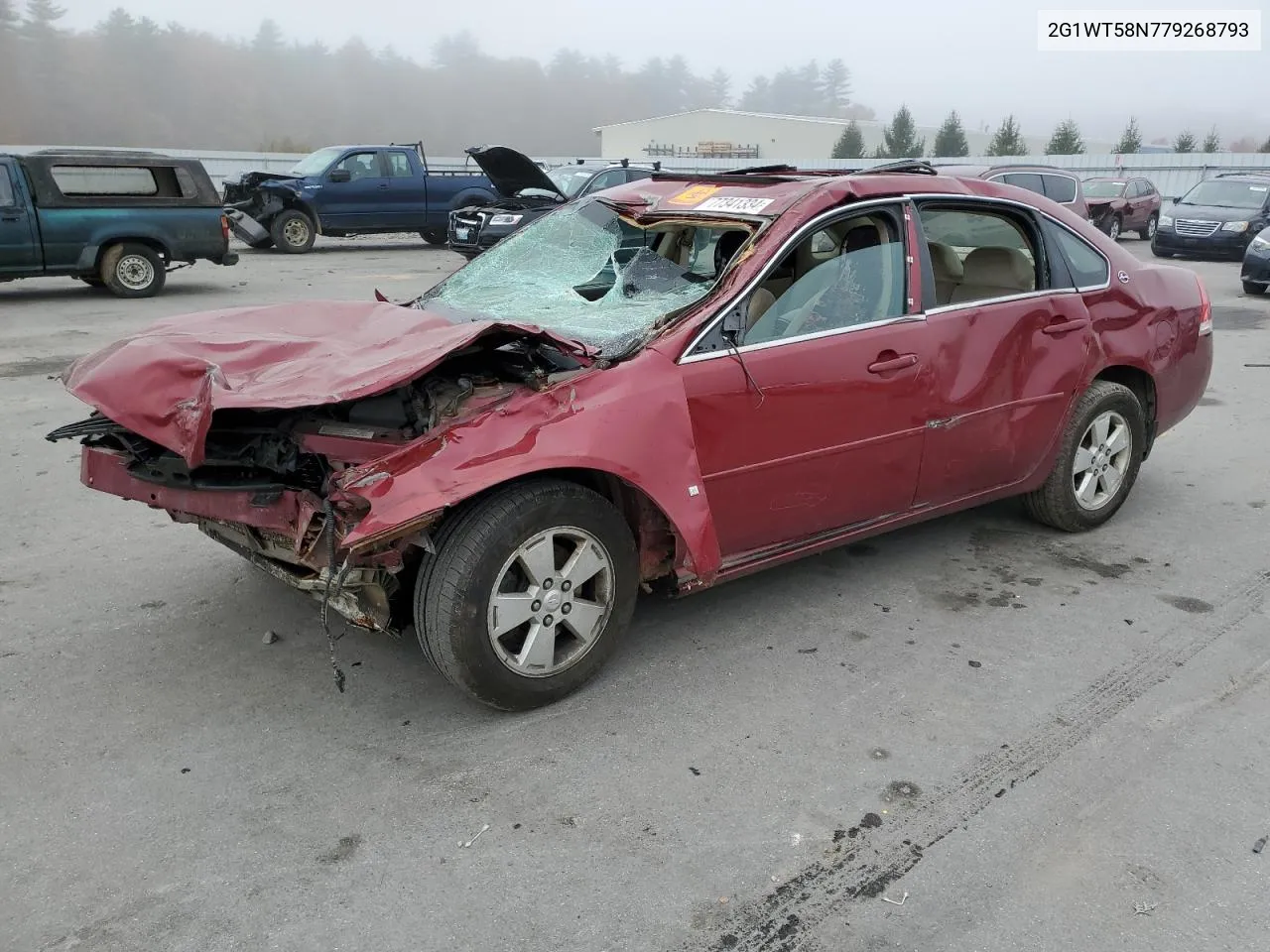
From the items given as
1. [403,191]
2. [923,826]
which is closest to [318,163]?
[403,191]

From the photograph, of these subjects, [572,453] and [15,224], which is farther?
[15,224]

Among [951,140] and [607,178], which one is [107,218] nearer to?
[607,178]

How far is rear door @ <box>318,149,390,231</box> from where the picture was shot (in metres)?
17.8

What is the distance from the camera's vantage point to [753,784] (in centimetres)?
290

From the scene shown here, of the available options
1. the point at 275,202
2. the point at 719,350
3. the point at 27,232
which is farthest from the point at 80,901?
the point at 275,202

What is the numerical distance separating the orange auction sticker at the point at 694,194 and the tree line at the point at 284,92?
53.3 metres

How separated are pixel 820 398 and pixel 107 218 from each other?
429 inches

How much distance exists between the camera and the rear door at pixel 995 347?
4.02 metres

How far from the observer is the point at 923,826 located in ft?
8.93

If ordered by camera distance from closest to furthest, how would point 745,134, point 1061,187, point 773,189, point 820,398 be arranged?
point 820,398, point 773,189, point 1061,187, point 745,134

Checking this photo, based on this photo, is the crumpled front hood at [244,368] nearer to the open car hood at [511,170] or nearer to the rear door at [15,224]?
the open car hood at [511,170]

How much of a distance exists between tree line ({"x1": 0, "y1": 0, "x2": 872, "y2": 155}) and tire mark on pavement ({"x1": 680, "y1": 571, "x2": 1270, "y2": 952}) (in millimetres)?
55036

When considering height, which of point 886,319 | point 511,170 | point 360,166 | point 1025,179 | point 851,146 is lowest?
point 886,319

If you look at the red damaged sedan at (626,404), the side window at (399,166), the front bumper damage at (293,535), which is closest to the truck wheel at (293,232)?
the side window at (399,166)
